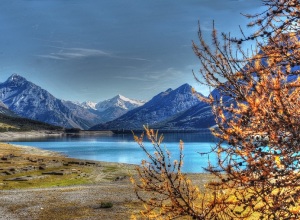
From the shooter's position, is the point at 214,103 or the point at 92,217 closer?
the point at 214,103

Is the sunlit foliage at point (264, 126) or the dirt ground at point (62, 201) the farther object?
the dirt ground at point (62, 201)

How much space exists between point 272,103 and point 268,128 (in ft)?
1.78

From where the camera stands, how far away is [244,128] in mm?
7688

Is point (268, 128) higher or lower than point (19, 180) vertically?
higher

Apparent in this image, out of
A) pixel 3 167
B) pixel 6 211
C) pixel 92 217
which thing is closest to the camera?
pixel 92 217

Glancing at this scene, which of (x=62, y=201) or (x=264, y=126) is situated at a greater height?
(x=264, y=126)

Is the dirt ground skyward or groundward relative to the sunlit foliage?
groundward

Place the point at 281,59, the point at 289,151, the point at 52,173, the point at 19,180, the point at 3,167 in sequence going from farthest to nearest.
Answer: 1. the point at 3,167
2. the point at 52,173
3. the point at 19,180
4. the point at 281,59
5. the point at 289,151

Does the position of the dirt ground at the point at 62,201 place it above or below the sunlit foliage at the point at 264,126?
below

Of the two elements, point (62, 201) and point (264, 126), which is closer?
point (264, 126)

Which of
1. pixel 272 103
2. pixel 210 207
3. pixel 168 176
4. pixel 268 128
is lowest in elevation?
pixel 210 207

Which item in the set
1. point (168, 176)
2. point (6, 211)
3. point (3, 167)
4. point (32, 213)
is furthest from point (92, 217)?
point (3, 167)

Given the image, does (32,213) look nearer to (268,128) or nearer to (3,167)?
(268,128)

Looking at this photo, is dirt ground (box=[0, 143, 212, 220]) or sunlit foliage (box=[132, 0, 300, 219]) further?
dirt ground (box=[0, 143, 212, 220])
